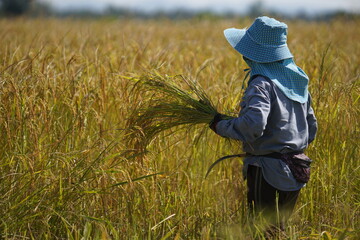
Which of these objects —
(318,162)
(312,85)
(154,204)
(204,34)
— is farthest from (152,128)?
(204,34)

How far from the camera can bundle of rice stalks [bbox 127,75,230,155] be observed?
234cm

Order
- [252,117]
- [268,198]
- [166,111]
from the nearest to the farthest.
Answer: [252,117]
[268,198]
[166,111]

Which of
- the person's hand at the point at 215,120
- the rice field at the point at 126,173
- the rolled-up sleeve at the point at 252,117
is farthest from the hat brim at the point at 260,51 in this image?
the rice field at the point at 126,173

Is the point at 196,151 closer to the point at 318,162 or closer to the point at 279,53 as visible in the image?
the point at 318,162

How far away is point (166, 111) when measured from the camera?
238 cm

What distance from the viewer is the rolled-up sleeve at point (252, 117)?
6.50ft

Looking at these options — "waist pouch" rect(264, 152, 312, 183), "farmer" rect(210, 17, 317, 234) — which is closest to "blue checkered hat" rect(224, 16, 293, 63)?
"farmer" rect(210, 17, 317, 234)

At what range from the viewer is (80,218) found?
2182mm

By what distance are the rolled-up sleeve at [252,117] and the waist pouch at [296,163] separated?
0.61 ft

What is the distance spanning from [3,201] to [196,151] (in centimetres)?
124

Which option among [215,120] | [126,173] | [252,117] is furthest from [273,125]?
[126,173]

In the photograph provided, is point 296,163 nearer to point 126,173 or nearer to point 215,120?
point 215,120

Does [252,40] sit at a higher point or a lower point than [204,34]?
higher

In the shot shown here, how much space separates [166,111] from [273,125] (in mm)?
557
